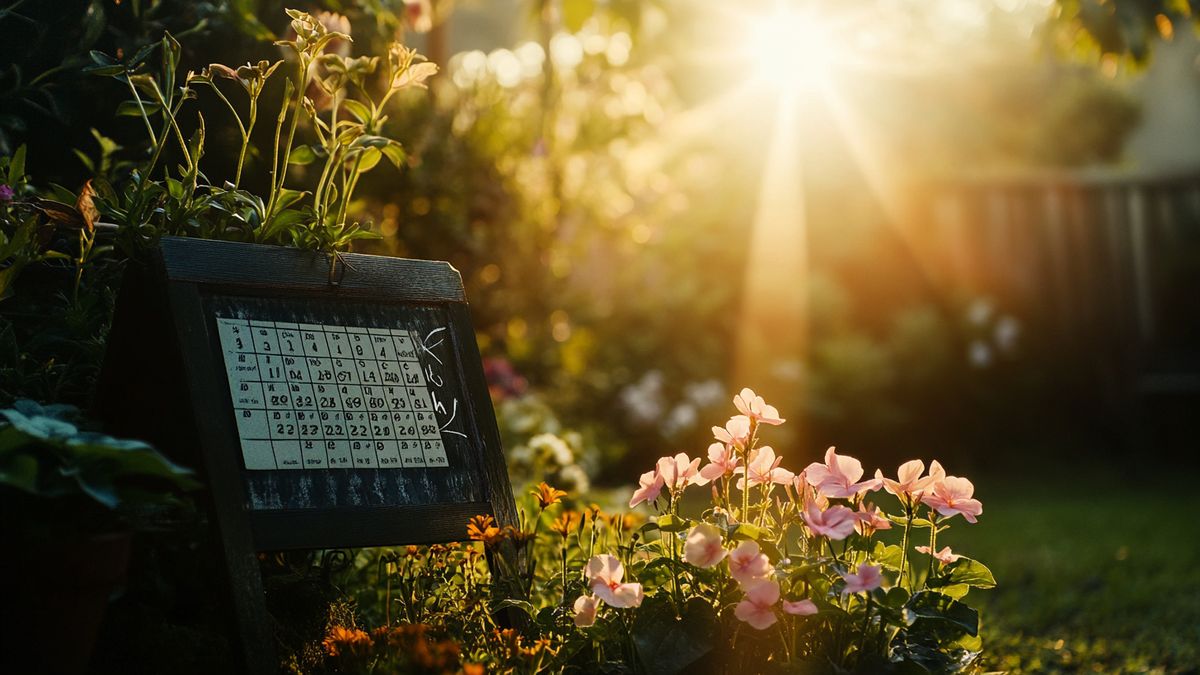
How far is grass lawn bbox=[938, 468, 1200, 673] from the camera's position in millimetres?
2932

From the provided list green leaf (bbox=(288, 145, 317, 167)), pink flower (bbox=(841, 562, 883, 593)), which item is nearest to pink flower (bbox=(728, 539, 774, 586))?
pink flower (bbox=(841, 562, 883, 593))

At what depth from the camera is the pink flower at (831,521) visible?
1501 mm

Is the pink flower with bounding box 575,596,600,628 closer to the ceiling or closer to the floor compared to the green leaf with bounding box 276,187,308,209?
closer to the floor

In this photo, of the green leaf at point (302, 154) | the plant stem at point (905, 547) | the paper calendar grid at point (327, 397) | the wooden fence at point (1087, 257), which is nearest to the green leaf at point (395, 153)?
the green leaf at point (302, 154)

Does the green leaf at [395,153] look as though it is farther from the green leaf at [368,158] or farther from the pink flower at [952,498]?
the pink flower at [952,498]

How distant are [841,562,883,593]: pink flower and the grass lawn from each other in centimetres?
137

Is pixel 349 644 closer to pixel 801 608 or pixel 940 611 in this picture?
pixel 801 608

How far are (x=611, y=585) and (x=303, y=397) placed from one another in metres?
0.59

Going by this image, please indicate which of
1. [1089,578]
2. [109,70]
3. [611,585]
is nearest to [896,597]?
[611,585]

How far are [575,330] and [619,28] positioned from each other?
2097 mm

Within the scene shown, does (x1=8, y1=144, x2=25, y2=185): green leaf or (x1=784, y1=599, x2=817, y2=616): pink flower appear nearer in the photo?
(x1=784, y1=599, x2=817, y2=616): pink flower

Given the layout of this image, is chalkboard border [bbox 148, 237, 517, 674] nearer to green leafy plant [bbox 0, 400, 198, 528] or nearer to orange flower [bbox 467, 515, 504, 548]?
orange flower [bbox 467, 515, 504, 548]

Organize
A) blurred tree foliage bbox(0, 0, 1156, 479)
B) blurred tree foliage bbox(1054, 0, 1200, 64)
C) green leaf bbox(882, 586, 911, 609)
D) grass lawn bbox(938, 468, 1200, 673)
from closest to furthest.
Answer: green leaf bbox(882, 586, 911, 609) → blurred tree foliage bbox(0, 0, 1156, 479) → grass lawn bbox(938, 468, 1200, 673) → blurred tree foliage bbox(1054, 0, 1200, 64)

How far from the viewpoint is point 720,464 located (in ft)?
5.64
